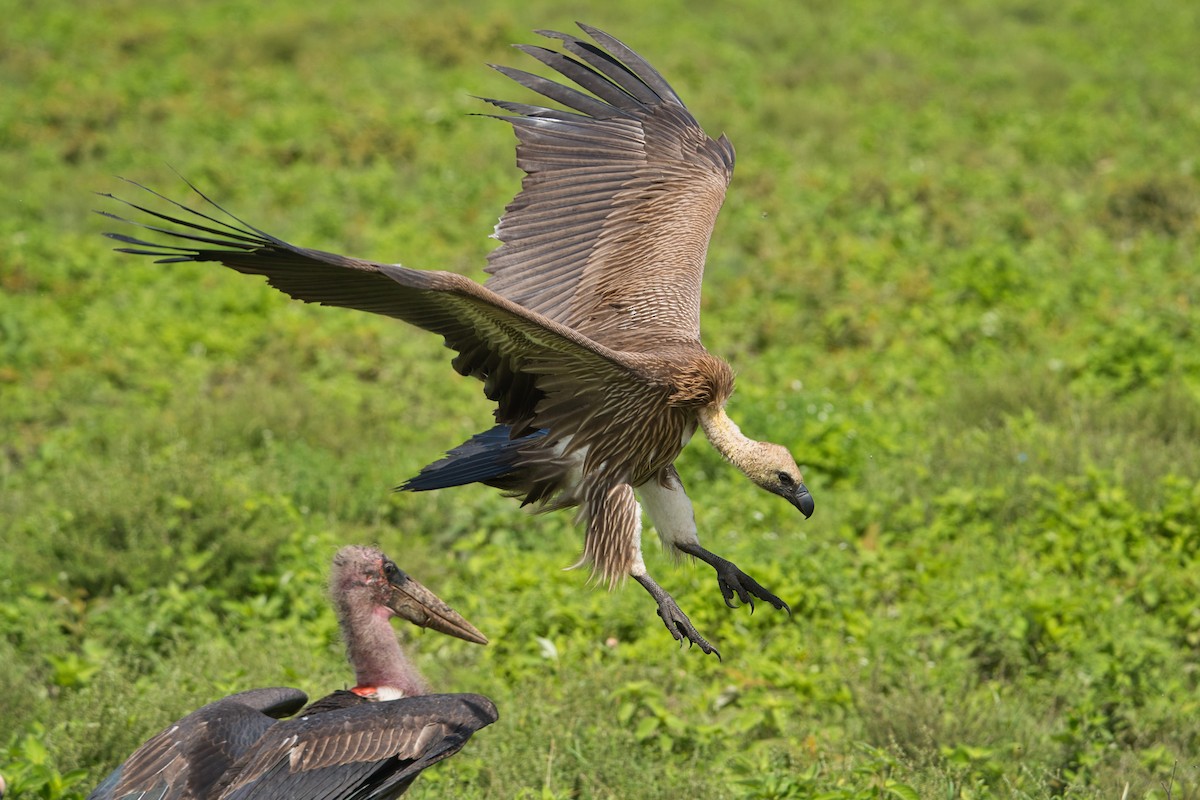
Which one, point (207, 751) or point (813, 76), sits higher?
point (813, 76)

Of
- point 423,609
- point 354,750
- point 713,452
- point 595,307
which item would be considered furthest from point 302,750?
Answer: point 713,452

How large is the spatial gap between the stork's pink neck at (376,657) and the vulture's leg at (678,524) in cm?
110

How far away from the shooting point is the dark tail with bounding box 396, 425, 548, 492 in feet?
15.3

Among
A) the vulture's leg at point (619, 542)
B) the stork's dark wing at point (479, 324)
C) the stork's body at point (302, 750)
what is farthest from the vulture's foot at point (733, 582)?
the stork's body at point (302, 750)

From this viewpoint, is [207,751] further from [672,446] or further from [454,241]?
[454,241]

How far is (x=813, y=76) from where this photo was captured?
13.6m

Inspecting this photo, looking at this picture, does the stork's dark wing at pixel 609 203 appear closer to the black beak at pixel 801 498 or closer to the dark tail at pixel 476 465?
the dark tail at pixel 476 465

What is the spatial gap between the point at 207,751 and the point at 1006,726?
2.75 m

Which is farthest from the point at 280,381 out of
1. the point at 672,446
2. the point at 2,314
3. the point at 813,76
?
the point at 813,76

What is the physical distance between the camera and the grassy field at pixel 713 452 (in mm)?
4945

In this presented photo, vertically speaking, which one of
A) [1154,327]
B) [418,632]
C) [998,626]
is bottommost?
[418,632]

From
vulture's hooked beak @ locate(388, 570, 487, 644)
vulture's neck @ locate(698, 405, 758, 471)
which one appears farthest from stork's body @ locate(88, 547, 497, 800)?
vulture's neck @ locate(698, 405, 758, 471)

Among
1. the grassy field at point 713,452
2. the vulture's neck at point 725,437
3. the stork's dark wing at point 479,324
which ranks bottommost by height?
the grassy field at point 713,452

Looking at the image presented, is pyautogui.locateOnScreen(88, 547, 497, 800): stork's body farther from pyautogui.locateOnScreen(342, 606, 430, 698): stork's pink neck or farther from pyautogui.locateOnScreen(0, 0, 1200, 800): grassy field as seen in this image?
pyautogui.locateOnScreen(0, 0, 1200, 800): grassy field
